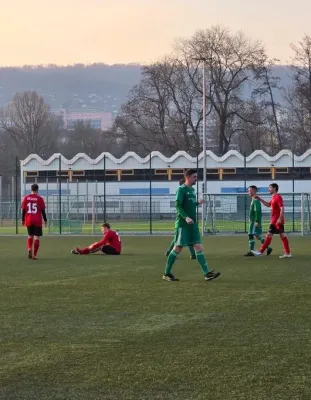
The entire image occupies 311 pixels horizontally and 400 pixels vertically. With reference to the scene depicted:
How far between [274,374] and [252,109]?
55989 millimetres

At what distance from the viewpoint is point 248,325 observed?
7.96 metres

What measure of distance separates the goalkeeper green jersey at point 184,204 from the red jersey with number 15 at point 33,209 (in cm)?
622

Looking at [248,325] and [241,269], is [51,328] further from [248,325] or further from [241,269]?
[241,269]

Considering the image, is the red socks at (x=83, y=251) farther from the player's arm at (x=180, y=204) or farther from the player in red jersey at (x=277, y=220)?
the player's arm at (x=180, y=204)

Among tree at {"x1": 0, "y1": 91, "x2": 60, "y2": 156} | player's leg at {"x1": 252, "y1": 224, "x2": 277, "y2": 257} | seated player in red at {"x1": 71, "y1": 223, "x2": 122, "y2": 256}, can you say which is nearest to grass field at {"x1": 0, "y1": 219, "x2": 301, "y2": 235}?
seated player in red at {"x1": 71, "y1": 223, "x2": 122, "y2": 256}

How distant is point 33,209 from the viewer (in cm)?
1792

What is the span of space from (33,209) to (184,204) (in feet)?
21.0

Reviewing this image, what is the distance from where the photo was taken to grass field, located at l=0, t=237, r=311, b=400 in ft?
18.2

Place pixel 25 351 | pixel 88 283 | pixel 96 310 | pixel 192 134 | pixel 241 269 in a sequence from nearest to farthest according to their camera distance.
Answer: pixel 25 351 → pixel 96 310 → pixel 88 283 → pixel 241 269 → pixel 192 134

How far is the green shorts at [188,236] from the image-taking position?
40.6 feet

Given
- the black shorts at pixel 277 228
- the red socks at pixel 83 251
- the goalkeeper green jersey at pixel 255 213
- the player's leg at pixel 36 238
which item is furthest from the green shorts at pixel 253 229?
the player's leg at pixel 36 238

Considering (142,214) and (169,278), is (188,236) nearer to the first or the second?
(169,278)

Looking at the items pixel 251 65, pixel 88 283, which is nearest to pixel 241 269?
pixel 88 283

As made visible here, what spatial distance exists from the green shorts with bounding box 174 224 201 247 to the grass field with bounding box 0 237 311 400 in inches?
25.7
